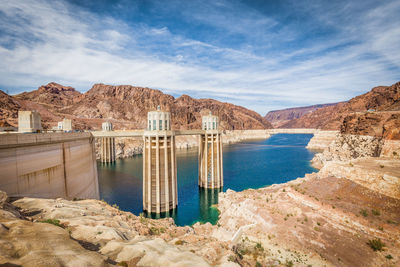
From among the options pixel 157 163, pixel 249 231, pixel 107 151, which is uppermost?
pixel 157 163

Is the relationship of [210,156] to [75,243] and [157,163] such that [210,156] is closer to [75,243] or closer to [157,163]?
[157,163]

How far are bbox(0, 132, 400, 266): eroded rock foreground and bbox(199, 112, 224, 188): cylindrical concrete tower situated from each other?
15828mm

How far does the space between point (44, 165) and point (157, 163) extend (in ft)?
38.9

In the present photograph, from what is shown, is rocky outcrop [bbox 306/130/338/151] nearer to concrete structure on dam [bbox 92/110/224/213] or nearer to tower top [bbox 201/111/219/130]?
tower top [bbox 201/111/219/130]

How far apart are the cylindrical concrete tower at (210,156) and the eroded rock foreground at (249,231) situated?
15828mm

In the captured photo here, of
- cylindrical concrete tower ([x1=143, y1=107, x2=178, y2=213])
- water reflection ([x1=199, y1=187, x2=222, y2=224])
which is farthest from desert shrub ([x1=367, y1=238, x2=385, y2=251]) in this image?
cylindrical concrete tower ([x1=143, y1=107, x2=178, y2=213])

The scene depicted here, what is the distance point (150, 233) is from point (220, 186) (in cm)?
2635

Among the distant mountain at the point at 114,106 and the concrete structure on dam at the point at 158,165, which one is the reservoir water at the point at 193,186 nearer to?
the concrete structure on dam at the point at 158,165

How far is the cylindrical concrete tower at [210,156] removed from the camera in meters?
36.9

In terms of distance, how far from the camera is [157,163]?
83.5 feet

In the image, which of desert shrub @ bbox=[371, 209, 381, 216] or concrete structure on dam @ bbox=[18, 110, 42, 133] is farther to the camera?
concrete structure on dam @ bbox=[18, 110, 42, 133]

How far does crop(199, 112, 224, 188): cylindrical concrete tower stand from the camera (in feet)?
121

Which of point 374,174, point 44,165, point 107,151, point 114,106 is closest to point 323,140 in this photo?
point 374,174

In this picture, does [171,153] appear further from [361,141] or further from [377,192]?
[361,141]
